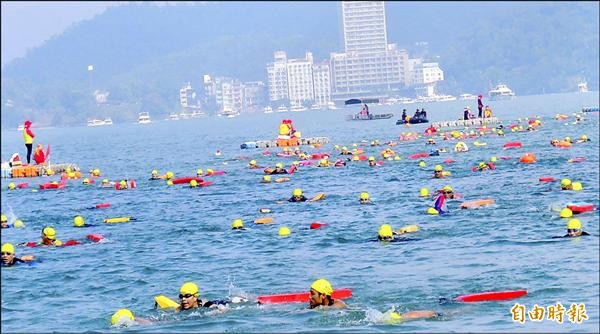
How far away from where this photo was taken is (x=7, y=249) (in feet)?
101

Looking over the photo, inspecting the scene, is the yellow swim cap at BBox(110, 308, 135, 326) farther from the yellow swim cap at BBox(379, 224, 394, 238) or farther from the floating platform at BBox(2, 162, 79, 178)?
the floating platform at BBox(2, 162, 79, 178)

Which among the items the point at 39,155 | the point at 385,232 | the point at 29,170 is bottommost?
the point at 385,232

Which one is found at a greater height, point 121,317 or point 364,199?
point 364,199

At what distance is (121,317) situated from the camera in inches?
933

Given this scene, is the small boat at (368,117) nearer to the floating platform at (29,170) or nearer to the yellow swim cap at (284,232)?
the floating platform at (29,170)

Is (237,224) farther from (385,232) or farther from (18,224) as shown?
(18,224)

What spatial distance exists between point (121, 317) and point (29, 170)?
4721 cm

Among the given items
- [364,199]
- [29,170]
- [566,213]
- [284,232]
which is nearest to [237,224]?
[284,232]

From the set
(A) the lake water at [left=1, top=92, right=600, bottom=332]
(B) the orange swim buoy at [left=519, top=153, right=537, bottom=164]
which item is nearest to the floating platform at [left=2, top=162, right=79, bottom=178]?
(A) the lake water at [left=1, top=92, right=600, bottom=332]

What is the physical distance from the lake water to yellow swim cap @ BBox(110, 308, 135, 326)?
0.30m

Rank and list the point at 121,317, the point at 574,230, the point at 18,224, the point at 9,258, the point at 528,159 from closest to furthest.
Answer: the point at 121,317 → the point at 574,230 → the point at 9,258 → the point at 18,224 → the point at 528,159

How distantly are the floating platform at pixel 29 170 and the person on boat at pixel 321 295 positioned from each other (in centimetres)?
4635

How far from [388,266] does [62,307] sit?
25.5 ft

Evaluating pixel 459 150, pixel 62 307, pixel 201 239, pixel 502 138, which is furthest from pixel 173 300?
pixel 502 138
